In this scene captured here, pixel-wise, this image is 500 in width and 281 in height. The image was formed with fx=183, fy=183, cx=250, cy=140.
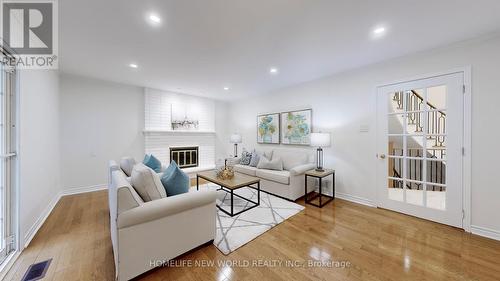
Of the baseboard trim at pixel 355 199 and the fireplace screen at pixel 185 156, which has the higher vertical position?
the fireplace screen at pixel 185 156

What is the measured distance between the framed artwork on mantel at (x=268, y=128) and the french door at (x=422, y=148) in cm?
219

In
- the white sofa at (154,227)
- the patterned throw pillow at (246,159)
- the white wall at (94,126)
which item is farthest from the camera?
the patterned throw pillow at (246,159)

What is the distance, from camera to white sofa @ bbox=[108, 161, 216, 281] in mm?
1500

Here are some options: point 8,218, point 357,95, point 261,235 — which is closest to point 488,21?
point 357,95

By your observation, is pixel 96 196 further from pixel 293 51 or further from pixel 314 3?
pixel 314 3

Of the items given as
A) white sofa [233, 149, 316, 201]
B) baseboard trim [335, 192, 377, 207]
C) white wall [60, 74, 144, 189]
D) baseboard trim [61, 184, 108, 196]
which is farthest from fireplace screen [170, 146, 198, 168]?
baseboard trim [335, 192, 377, 207]

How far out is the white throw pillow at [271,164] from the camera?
12.9 ft

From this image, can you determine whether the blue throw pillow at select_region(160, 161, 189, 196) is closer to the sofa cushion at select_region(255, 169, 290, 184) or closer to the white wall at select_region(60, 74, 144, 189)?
the sofa cushion at select_region(255, 169, 290, 184)

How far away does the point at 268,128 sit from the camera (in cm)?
489

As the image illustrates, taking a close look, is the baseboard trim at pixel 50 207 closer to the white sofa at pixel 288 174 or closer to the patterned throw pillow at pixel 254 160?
the white sofa at pixel 288 174

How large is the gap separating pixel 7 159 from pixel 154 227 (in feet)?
5.77

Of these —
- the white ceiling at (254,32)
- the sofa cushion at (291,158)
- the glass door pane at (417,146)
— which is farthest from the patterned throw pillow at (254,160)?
the glass door pane at (417,146)
